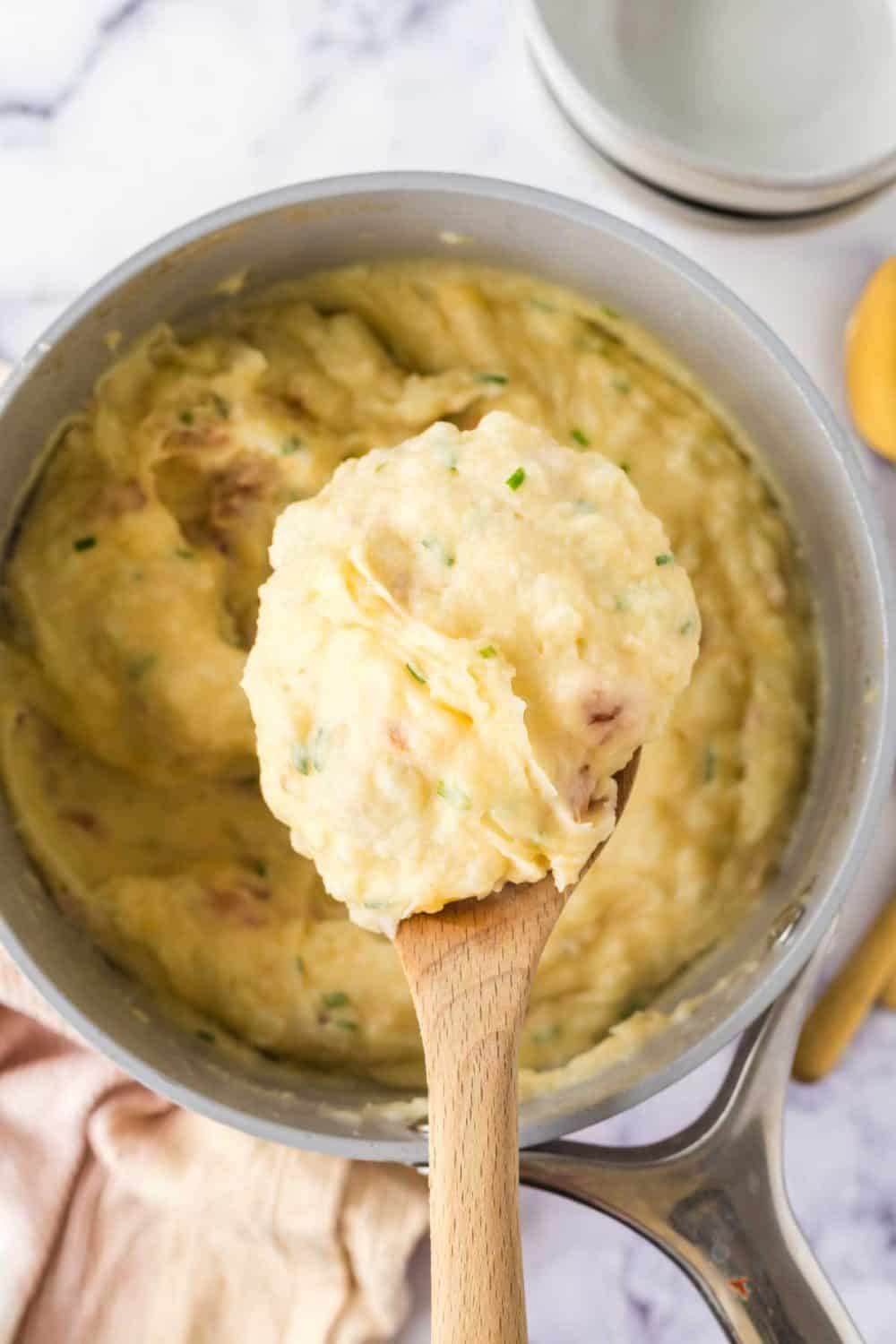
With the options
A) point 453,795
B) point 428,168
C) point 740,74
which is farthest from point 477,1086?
point 740,74

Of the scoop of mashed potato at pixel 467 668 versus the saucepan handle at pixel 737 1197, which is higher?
the scoop of mashed potato at pixel 467 668

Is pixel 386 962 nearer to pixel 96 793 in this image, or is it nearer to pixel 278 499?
pixel 96 793

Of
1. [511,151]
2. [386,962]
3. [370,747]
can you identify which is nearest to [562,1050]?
[386,962]

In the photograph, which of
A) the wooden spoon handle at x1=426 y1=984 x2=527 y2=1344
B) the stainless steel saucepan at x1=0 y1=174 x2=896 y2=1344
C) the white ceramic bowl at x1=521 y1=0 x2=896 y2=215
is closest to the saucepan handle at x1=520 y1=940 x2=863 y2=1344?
the stainless steel saucepan at x1=0 y1=174 x2=896 y2=1344

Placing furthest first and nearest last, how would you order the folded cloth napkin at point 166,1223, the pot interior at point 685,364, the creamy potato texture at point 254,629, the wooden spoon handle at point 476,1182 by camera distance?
the folded cloth napkin at point 166,1223 < the creamy potato texture at point 254,629 < the pot interior at point 685,364 < the wooden spoon handle at point 476,1182

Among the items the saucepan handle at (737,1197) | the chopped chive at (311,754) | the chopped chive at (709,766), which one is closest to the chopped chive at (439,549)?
the chopped chive at (311,754)

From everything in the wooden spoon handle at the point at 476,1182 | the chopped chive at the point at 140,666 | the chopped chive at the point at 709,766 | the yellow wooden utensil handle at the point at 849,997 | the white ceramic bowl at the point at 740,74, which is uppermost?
the white ceramic bowl at the point at 740,74

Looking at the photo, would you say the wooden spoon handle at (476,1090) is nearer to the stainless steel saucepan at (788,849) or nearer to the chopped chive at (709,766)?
the stainless steel saucepan at (788,849)
